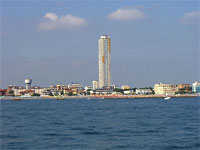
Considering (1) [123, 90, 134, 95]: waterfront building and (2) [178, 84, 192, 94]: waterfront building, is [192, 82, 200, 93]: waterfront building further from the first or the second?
(1) [123, 90, 134, 95]: waterfront building

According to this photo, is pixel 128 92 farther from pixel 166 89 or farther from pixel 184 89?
pixel 184 89

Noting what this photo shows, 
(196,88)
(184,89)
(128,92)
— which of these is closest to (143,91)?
(128,92)

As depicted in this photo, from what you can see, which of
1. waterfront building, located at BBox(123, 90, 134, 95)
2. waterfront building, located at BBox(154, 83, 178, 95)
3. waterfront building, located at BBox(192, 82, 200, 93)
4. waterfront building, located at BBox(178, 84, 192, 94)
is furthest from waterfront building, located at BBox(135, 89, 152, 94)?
waterfront building, located at BBox(192, 82, 200, 93)

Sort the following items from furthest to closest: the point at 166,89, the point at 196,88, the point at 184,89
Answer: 1. the point at 184,89
2. the point at 196,88
3. the point at 166,89

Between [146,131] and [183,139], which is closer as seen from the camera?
[183,139]

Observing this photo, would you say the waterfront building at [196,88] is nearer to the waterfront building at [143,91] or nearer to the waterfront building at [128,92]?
the waterfront building at [143,91]

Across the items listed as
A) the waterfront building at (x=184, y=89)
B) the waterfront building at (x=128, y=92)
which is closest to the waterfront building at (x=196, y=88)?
the waterfront building at (x=184, y=89)

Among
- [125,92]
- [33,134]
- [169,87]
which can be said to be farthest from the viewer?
[125,92]

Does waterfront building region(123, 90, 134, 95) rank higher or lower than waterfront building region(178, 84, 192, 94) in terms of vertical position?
lower

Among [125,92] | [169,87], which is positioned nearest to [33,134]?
[169,87]

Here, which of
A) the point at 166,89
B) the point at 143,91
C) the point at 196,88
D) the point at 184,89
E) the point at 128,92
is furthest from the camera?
the point at 128,92

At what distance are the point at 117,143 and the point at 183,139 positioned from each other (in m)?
4.39

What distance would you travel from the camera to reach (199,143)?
20922mm

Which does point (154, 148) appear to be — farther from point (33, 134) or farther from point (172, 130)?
point (33, 134)
